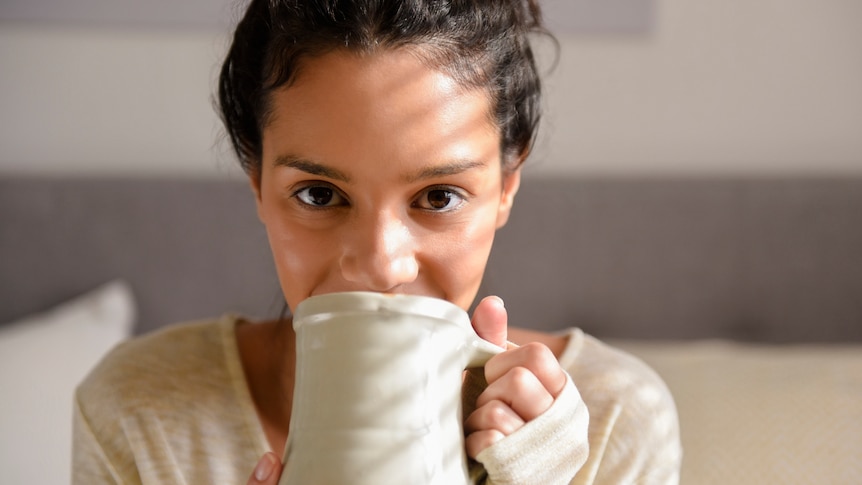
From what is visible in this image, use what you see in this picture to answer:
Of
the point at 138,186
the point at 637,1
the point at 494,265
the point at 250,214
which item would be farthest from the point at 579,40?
the point at 138,186

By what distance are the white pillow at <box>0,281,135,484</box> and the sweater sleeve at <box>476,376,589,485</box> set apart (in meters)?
1.05

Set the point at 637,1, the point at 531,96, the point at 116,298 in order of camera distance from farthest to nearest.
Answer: the point at 637,1 → the point at 116,298 → the point at 531,96

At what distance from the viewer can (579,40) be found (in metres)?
1.86

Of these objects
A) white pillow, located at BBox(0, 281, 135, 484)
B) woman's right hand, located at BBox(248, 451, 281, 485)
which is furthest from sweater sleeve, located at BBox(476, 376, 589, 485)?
white pillow, located at BBox(0, 281, 135, 484)

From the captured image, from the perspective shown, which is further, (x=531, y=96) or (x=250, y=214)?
(x=250, y=214)

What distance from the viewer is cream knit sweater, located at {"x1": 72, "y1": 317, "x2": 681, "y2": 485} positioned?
996 mm

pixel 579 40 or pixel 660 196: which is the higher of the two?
pixel 579 40

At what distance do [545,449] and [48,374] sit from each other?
3.78ft

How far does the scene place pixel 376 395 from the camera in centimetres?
56

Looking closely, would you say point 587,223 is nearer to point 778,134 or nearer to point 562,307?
point 562,307

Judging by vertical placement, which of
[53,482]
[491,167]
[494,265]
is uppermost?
[491,167]

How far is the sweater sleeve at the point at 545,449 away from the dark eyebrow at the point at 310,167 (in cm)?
27

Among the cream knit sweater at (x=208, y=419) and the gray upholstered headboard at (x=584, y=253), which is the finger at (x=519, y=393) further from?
the gray upholstered headboard at (x=584, y=253)

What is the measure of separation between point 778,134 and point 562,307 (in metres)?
0.61
